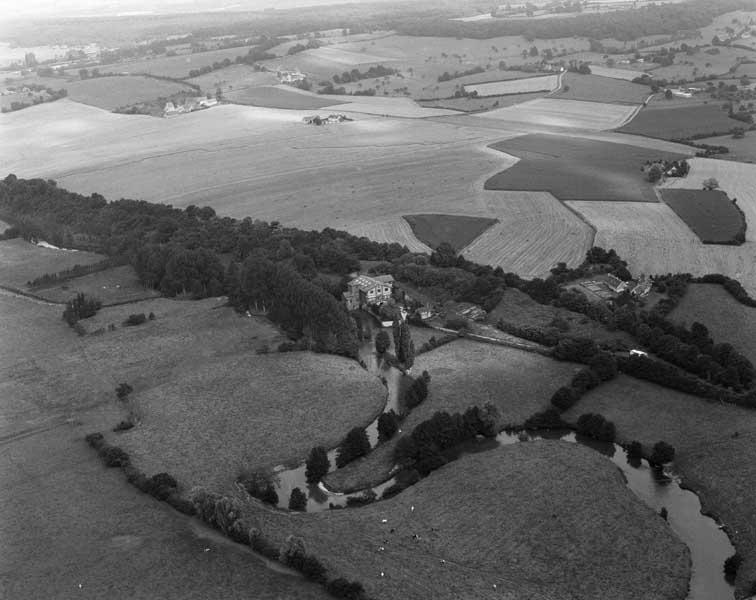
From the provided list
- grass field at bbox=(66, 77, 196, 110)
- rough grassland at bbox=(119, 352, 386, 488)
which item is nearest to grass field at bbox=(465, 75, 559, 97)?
grass field at bbox=(66, 77, 196, 110)


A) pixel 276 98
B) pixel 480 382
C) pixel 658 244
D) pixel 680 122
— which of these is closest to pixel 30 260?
pixel 480 382

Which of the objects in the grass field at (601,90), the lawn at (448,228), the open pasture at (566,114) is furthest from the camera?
→ the grass field at (601,90)

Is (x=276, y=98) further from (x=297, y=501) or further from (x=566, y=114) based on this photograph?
(x=297, y=501)

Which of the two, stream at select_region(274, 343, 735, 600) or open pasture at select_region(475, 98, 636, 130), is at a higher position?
open pasture at select_region(475, 98, 636, 130)

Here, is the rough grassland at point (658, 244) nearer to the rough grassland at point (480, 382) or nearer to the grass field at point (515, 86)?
the rough grassland at point (480, 382)

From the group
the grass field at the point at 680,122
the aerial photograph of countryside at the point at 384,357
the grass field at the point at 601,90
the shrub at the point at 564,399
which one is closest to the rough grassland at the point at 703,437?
the aerial photograph of countryside at the point at 384,357

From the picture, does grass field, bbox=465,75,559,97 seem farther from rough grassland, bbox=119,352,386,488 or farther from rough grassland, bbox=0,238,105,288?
rough grassland, bbox=119,352,386,488
